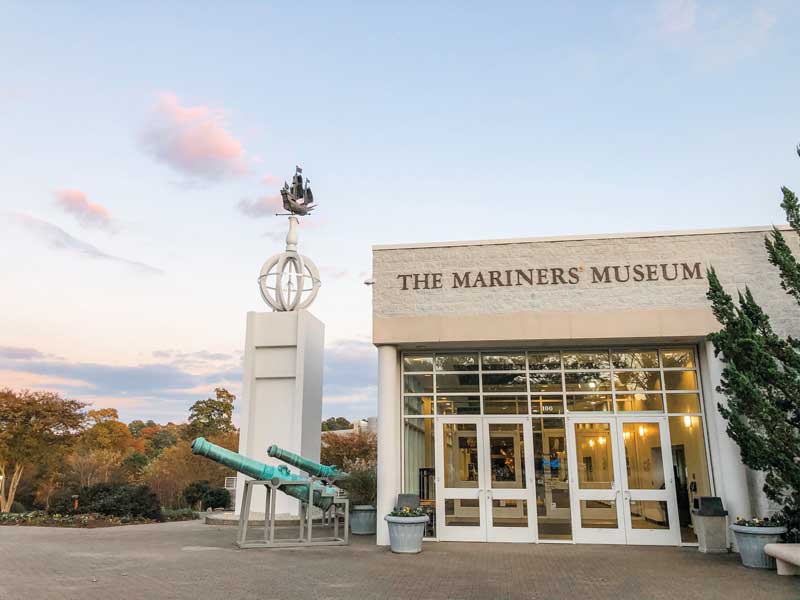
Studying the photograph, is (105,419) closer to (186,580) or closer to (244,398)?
(244,398)

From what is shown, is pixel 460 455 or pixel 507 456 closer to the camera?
pixel 507 456

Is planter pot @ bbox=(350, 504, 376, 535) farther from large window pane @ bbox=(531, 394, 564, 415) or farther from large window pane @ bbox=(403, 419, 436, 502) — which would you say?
Result: large window pane @ bbox=(531, 394, 564, 415)

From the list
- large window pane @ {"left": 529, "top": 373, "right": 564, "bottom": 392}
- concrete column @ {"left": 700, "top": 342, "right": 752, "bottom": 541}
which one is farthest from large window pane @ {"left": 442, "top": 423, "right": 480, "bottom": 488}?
concrete column @ {"left": 700, "top": 342, "right": 752, "bottom": 541}

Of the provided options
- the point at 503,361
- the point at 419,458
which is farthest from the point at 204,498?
the point at 503,361

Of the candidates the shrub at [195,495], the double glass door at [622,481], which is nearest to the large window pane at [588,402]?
the double glass door at [622,481]

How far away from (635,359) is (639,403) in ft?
3.00

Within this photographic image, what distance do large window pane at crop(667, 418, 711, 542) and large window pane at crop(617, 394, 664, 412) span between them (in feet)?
1.54

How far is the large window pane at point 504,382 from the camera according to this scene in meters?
12.3

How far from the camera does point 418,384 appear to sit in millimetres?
12633

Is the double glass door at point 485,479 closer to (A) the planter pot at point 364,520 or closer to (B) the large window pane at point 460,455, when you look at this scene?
(B) the large window pane at point 460,455

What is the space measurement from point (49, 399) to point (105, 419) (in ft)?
57.0

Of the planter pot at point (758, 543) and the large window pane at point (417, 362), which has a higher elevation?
the large window pane at point (417, 362)

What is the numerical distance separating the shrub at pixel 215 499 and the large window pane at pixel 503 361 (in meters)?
19.5

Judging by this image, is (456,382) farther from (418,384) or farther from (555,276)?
(555,276)
